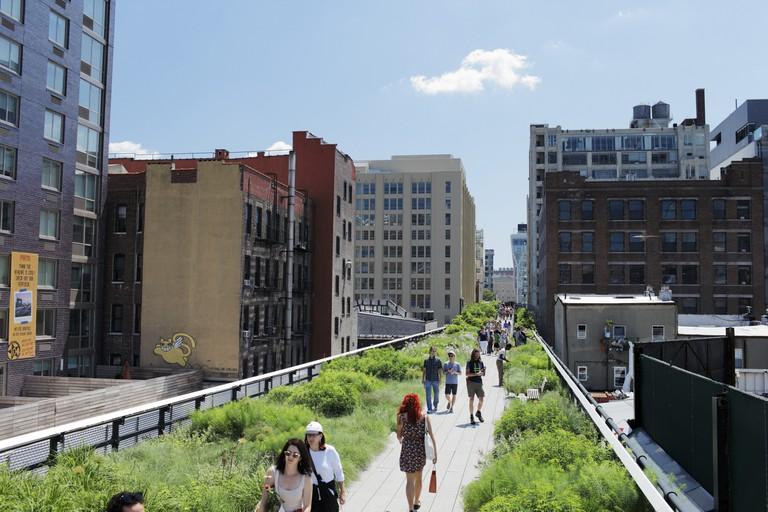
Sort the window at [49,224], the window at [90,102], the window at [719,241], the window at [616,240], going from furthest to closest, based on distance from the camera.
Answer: the window at [616,240]
the window at [719,241]
the window at [90,102]
the window at [49,224]

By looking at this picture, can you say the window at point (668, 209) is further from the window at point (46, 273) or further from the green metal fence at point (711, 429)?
the window at point (46, 273)

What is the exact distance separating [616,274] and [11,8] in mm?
57768

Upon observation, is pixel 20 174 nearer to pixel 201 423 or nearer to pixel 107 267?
pixel 107 267

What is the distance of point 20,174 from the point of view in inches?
1304

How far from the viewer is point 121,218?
41.8 metres

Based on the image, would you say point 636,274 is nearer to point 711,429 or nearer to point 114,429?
point 711,429

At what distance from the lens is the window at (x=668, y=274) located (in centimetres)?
6619

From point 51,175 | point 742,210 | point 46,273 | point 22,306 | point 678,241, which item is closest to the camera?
point 22,306

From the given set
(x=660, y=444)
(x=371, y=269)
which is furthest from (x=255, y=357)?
(x=371, y=269)

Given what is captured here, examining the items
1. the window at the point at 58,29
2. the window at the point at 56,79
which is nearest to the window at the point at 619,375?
the window at the point at 56,79

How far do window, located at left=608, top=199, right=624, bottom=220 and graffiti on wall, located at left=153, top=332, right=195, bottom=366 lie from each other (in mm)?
46667

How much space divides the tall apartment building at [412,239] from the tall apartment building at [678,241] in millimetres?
42765

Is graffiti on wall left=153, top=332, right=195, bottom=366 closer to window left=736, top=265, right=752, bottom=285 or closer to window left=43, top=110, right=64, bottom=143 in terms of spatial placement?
window left=43, top=110, right=64, bottom=143

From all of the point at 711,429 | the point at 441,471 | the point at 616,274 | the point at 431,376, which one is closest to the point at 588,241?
the point at 616,274
